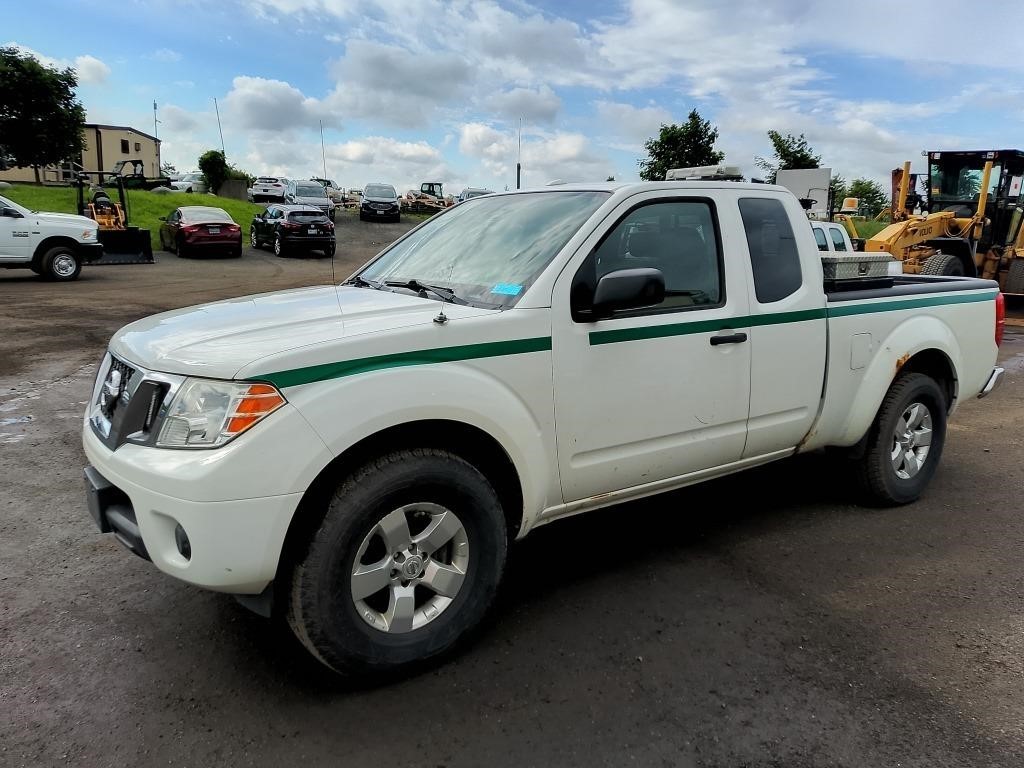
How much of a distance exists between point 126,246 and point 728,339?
19878 mm

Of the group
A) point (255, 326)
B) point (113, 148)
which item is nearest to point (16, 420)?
point (255, 326)

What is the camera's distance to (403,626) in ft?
9.27

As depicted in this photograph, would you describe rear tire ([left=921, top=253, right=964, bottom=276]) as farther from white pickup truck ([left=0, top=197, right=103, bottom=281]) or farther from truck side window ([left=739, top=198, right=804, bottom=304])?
white pickup truck ([left=0, top=197, right=103, bottom=281])

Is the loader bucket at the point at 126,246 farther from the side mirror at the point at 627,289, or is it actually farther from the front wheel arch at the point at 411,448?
the side mirror at the point at 627,289

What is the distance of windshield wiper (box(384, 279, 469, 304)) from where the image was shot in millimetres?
3291

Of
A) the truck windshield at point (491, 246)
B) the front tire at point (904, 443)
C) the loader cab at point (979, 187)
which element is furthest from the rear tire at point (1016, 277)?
the truck windshield at point (491, 246)

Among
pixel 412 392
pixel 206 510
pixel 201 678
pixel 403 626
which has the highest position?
pixel 412 392

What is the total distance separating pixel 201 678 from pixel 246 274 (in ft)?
61.3

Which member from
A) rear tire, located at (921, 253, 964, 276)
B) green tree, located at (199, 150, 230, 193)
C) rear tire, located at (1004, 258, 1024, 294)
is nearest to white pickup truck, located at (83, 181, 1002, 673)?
rear tire, located at (921, 253, 964, 276)

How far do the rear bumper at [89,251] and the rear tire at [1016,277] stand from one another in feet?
62.8

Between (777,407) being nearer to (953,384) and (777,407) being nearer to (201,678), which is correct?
(953,384)

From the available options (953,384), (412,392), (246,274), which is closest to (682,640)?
(412,392)

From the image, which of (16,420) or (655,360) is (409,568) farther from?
(16,420)

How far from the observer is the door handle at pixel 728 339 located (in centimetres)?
357
